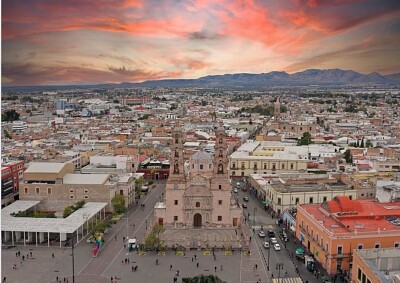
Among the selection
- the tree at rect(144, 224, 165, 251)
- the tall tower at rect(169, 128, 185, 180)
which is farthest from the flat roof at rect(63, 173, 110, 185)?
the tree at rect(144, 224, 165, 251)

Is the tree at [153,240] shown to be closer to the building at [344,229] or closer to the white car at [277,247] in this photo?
the white car at [277,247]

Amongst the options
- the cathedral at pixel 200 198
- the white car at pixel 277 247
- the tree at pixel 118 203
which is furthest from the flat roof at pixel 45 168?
the white car at pixel 277 247

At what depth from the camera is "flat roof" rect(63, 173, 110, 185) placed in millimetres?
25986

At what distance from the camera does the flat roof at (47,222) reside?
20609mm

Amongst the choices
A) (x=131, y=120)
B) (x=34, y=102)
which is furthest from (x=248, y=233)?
(x=34, y=102)

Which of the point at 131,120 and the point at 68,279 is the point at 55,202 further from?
the point at 131,120

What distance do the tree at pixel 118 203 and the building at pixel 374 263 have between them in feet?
46.9

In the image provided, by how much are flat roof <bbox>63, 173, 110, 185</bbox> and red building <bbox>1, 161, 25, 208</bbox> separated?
12.8 ft

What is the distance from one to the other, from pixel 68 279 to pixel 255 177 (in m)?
17.7

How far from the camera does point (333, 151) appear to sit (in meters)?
39.8

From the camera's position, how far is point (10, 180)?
2825cm

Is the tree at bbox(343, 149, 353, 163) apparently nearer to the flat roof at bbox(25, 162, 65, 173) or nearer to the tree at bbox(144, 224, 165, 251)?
the tree at bbox(144, 224, 165, 251)

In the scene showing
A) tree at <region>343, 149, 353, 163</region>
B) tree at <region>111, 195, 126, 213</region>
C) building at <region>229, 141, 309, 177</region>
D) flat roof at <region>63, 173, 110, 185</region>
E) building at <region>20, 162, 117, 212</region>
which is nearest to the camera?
tree at <region>111, 195, 126, 213</region>

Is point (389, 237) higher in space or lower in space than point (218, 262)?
higher
